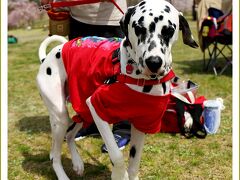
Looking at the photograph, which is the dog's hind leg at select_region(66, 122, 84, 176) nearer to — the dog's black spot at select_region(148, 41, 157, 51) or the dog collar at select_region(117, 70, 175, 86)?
the dog collar at select_region(117, 70, 175, 86)

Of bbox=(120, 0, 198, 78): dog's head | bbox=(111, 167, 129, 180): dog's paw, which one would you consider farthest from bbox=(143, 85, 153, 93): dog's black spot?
bbox=(111, 167, 129, 180): dog's paw

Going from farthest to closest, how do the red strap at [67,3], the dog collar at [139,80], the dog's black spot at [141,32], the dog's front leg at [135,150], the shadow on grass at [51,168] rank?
the red strap at [67,3], the shadow on grass at [51,168], the dog's front leg at [135,150], the dog collar at [139,80], the dog's black spot at [141,32]

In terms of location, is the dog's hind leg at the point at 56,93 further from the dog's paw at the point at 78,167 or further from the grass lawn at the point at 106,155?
the grass lawn at the point at 106,155

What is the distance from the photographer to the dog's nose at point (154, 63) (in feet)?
7.38

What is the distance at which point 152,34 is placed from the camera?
91.8 inches

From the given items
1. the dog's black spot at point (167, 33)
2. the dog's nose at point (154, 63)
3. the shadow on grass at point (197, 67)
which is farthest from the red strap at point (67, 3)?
the shadow on grass at point (197, 67)

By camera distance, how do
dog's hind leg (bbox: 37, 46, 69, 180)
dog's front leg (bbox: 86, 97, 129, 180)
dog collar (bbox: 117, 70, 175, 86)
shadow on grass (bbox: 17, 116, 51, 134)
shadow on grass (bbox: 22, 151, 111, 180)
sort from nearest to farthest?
dog collar (bbox: 117, 70, 175, 86) → dog's front leg (bbox: 86, 97, 129, 180) → dog's hind leg (bbox: 37, 46, 69, 180) → shadow on grass (bbox: 22, 151, 111, 180) → shadow on grass (bbox: 17, 116, 51, 134)

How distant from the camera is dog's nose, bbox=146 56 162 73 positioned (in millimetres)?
2248

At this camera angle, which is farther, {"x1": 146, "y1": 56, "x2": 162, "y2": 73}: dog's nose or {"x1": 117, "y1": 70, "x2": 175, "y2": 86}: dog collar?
{"x1": 117, "y1": 70, "x2": 175, "y2": 86}: dog collar

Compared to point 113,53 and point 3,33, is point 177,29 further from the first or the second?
point 3,33

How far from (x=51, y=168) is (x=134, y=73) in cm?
159

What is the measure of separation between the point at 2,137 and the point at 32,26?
730 inches

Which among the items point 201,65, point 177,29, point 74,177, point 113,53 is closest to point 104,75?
point 113,53

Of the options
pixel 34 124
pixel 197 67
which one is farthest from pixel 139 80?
pixel 197 67
